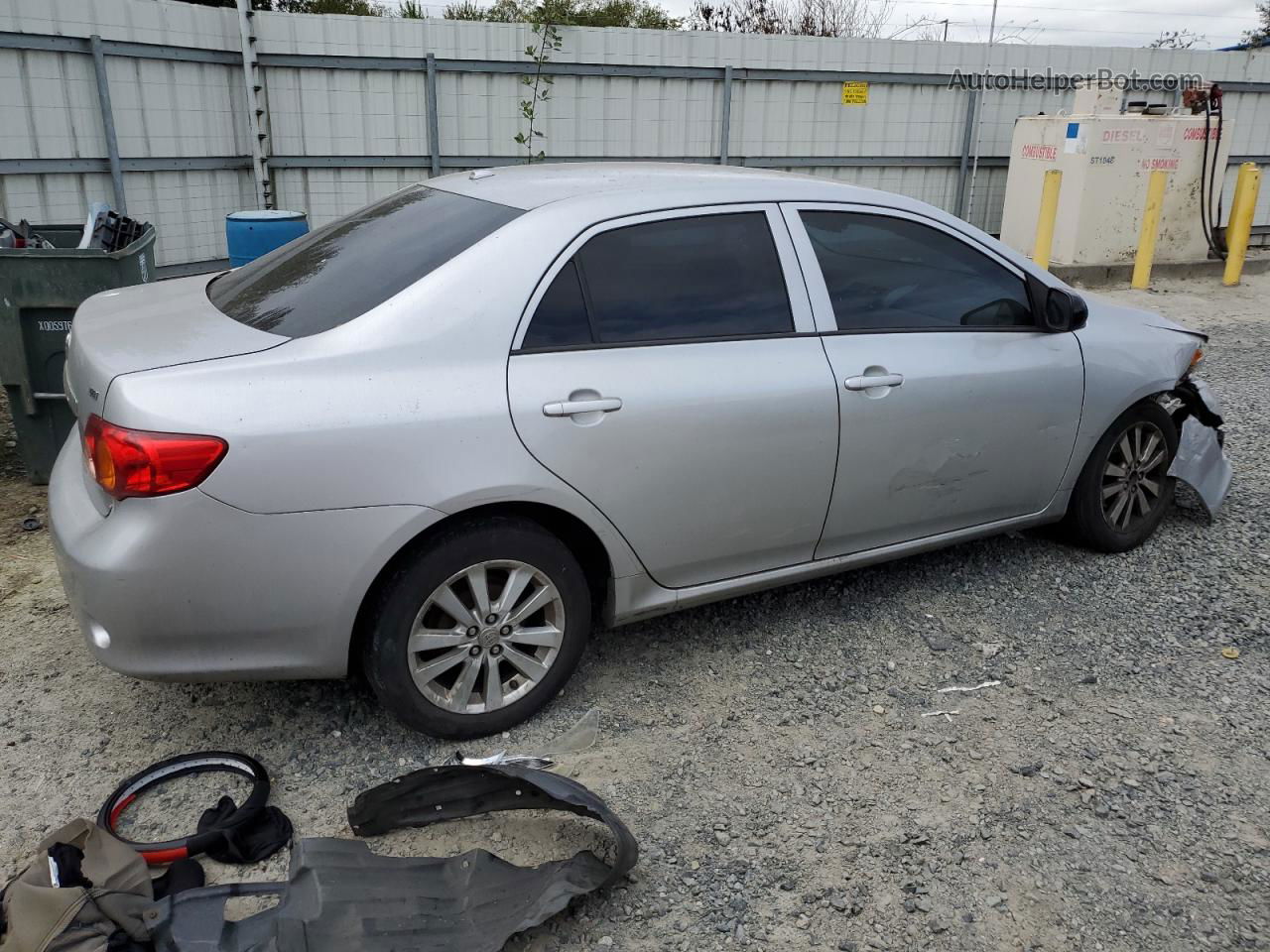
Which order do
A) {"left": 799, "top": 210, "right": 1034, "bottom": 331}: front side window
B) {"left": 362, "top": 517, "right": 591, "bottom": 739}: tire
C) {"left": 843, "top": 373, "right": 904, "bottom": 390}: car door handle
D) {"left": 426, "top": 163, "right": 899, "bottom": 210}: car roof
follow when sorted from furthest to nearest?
{"left": 799, "top": 210, "right": 1034, "bottom": 331}: front side window
{"left": 843, "top": 373, "right": 904, "bottom": 390}: car door handle
{"left": 426, "top": 163, "right": 899, "bottom": 210}: car roof
{"left": 362, "top": 517, "right": 591, "bottom": 739}: tire

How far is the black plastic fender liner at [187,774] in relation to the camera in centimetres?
269

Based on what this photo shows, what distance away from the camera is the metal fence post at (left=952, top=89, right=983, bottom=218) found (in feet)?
39.4

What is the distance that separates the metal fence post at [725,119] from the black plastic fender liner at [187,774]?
30.4ft

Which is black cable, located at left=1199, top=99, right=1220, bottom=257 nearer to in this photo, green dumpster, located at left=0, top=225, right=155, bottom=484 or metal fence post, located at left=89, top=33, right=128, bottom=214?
metal fence post, located at left=89, top=33, right=128, bottom=214

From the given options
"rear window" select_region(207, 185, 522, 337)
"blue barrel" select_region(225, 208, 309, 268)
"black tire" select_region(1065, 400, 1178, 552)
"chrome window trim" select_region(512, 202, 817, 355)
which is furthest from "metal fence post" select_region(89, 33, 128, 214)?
"black tire" select_region(1065, 400, 1178, 552)

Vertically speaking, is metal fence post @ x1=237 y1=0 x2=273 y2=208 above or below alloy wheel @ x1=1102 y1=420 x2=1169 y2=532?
above

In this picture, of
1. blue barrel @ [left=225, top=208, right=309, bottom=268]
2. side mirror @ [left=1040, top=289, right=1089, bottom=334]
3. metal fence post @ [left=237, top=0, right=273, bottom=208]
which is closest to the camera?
side mirror @ [left=1040, top=289, right=1089, bottom=334]

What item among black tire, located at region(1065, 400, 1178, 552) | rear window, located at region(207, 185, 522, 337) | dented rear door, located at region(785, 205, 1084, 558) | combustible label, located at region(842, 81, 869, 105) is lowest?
black tire, located at region(1065, 400, 1178, 552)

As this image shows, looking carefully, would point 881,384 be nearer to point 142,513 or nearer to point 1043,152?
point 142,513

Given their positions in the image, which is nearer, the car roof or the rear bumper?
the rear bumper

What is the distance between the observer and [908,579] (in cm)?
436

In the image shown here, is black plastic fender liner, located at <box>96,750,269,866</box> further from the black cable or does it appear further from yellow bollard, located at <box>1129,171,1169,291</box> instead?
the black cable

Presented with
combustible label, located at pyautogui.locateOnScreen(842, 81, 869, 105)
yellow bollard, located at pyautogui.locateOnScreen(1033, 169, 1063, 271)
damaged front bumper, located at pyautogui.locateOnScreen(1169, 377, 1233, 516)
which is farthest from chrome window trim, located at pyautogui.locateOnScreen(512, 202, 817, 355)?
combustible label, located at pyautogui.locateOnScreen(842, 81, 869, 105)

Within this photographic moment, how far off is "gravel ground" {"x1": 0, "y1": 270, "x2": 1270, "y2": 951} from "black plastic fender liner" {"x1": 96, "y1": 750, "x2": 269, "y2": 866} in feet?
0.20
